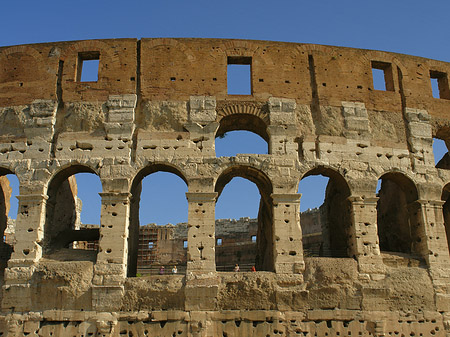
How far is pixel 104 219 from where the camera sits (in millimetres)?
11734

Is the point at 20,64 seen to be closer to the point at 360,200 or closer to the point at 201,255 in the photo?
the point at 201,255

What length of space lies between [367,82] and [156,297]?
8392 mm

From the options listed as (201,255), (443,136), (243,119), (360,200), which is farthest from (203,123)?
(443,136)

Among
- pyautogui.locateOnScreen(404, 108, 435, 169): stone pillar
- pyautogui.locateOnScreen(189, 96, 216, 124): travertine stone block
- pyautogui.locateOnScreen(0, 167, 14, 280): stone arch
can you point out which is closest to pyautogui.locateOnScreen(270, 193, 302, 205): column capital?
pyautogui.locateOnScreen(189, 96, 216, 124): travertine stone block

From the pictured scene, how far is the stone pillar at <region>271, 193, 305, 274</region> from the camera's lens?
37.9 ft

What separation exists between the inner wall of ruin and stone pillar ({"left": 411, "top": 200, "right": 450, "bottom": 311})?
41 mm

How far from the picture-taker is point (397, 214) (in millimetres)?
14172

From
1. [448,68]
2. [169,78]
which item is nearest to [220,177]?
[169,78]

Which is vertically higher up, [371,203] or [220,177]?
[220,177]

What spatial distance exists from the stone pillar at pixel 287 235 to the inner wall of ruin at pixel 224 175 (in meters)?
0.04

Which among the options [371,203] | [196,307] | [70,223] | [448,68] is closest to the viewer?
[196,307]

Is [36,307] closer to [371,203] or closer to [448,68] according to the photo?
[371,203]

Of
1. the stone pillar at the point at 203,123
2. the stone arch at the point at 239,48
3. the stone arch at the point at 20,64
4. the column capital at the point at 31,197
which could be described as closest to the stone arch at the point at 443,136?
the stone arch at the point at 239,48

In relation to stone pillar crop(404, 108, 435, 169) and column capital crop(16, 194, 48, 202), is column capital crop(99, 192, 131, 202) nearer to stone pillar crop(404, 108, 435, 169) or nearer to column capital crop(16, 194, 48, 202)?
column capital crop(16, 194, 48, 202)
